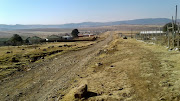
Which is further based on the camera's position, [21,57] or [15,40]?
[15,40]

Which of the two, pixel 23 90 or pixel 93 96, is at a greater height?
pixel 93 96

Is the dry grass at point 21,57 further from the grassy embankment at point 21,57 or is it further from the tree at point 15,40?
the tree at point 15,40

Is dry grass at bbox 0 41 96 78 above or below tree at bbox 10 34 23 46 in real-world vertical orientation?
below

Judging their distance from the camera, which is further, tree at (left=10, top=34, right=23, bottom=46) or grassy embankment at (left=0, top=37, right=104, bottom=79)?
tree at (left=10, top=34, right=23, bottom=46)

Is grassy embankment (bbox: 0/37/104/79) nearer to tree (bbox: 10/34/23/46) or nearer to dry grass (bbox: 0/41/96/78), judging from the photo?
dry grass (bbox: 0/41/96/78)

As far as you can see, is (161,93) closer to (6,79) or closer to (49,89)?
(49,89)

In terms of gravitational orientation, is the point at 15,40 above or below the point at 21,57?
above

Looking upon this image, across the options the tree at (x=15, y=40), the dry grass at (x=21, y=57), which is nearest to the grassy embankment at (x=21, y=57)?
the dry grass at (x=21, y=57)

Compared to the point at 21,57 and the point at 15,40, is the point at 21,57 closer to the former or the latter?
the point at 21,57

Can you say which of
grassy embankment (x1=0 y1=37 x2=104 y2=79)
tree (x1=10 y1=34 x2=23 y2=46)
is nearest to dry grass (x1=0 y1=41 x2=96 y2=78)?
grassy embankment (x1=0 y1=37 x2=104 y2=79)

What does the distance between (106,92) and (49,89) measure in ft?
18.5

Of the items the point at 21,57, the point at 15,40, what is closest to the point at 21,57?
the point at 21,57

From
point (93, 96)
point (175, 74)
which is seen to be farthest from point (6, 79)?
point (175, 74)

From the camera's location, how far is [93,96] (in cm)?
1101
